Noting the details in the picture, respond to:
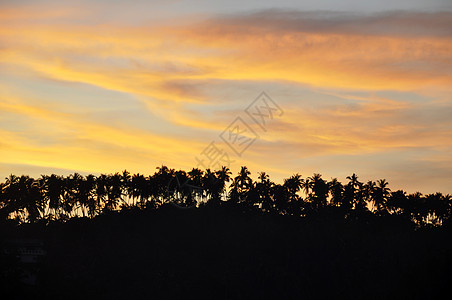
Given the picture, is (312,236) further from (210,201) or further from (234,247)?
(210,201)

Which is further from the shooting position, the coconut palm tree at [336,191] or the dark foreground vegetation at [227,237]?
the coconut palm tree at [336,191]

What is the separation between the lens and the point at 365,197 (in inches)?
5512

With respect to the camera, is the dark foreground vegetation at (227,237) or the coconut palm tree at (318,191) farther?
the coconut palm tree at (318,191)

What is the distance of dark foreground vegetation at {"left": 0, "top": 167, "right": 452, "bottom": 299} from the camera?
101500 mm

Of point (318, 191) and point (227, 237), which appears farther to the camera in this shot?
point (318, 191)

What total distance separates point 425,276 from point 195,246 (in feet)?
138

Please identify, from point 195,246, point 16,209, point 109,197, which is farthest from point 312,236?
point 16,209

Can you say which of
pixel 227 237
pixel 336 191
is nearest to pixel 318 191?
pixel 336 191

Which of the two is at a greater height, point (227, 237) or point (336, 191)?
point (336, 191)

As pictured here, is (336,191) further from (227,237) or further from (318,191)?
(227,237)

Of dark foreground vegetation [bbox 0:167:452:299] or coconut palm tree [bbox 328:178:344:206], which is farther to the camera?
coconut palm tree [bbox 328:178:344:206]

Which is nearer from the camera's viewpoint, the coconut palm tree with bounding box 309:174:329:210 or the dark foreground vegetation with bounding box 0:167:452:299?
the dark foreground vegetation with bounding box 0:167:452:299

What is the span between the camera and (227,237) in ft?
384

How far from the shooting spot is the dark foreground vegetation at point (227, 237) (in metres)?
102
